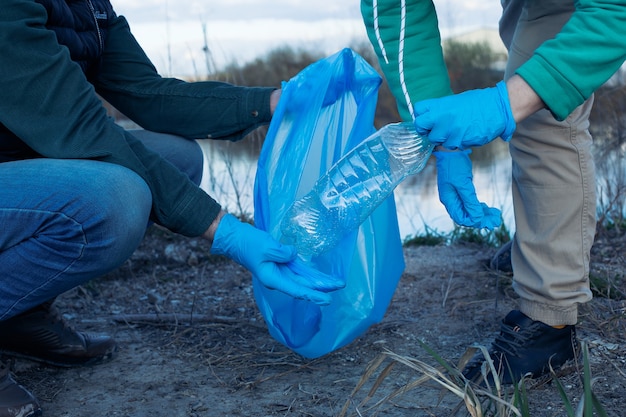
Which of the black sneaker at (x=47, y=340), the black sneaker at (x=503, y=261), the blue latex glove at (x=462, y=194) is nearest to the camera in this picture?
the blue latex glove at (x=462, y=194)

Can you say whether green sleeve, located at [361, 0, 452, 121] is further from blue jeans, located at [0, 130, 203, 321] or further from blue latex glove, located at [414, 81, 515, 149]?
blue jeans, located at [0, 130, 203, 321]

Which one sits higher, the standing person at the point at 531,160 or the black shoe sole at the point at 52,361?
the standing person at the point at 531,160

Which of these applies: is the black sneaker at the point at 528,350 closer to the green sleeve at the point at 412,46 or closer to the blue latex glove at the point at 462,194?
the blue latex glove at the point at 462,194

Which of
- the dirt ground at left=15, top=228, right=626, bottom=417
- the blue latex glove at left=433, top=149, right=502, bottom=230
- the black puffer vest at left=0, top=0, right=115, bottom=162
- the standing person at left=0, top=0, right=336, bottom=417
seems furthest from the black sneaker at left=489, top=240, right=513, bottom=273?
the black puffer vest at left=0, top=0, right=115, bottom=162

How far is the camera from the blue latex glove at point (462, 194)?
5.26ft

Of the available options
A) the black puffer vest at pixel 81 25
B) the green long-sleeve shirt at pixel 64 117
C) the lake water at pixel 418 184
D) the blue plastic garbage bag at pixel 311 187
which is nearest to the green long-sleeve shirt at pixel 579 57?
the blue plastic garbage bag at pixel 311 187

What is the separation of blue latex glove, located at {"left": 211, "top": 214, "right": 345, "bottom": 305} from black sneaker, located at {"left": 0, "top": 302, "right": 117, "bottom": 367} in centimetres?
55

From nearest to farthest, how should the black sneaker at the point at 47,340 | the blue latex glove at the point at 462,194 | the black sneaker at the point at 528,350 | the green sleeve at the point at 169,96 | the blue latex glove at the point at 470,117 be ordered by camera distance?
1. the blue latex glove at the point at 470,117
2. the blue latex glove at the point at 462,194
3. the black sneaker at the point at 528,350
4. the black sneaker at the point at 47,340
5. the green sleeve at the point at 169,96

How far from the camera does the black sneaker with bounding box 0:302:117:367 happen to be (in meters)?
1.86

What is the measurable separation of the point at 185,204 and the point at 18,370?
2.29ft

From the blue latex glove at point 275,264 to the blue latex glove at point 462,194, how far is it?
0.31 meters

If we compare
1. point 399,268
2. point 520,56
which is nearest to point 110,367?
point 399,268

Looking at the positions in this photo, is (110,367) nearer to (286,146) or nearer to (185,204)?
(185,204)

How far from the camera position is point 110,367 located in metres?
1.92
